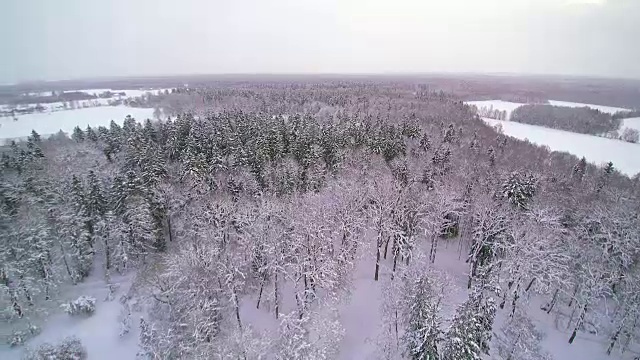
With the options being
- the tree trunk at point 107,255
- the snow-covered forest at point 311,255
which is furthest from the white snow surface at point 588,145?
the tree trunk at point 107,255

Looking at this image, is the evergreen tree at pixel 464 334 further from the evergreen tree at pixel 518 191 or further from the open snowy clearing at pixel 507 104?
the open snowy clearing at pixel 507 104

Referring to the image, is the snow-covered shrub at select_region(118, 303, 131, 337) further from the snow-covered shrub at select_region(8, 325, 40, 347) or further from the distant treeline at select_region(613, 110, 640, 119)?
the distant treeline at select_region(613, 110, 640, 119)

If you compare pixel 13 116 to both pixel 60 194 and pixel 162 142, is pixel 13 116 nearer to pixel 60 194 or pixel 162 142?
pixel 162 142

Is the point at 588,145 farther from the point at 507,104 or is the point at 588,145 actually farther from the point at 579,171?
the point at 507,104

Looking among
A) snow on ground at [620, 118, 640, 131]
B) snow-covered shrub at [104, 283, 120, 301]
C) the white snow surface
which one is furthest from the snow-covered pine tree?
snow on ground at [620, 118, 640, 131]

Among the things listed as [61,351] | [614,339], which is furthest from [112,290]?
[614,339]

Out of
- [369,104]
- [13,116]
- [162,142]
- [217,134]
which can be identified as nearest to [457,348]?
[217,134]
